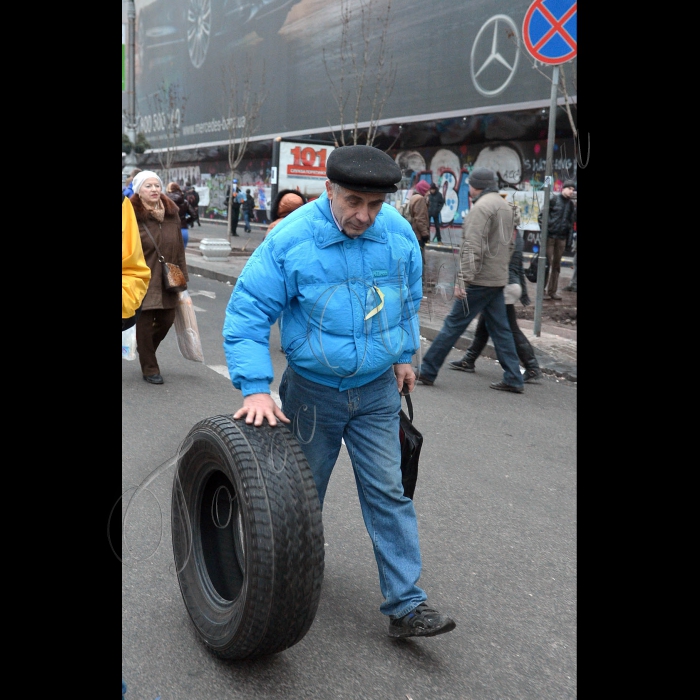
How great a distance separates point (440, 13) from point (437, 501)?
19.6 metres

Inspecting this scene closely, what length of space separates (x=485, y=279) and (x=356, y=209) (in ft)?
15.5

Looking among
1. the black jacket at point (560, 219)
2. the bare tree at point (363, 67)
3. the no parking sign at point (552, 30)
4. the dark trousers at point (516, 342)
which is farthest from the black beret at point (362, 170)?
the bare tree at point (363, 67)

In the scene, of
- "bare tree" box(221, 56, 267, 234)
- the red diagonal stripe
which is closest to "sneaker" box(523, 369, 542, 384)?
the red diagonal stripe

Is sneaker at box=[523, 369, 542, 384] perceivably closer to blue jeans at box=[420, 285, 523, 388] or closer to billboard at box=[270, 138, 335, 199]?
blue jeans at box=[420, 285, 523, 388]

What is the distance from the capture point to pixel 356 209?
285cm

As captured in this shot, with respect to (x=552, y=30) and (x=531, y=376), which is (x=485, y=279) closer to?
(x=531, y=376)

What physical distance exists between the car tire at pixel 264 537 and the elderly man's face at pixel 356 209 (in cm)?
74

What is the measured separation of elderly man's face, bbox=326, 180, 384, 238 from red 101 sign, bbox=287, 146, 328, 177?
48.4ft

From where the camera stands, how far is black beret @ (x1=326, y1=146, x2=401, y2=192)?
280 centimetres

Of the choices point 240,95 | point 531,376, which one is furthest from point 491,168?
point 240,95
